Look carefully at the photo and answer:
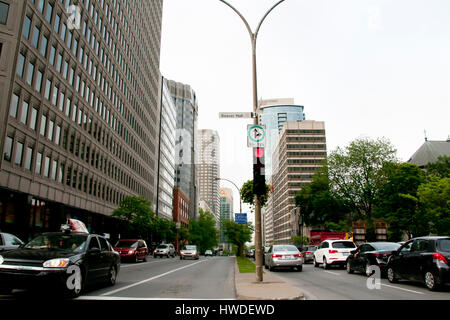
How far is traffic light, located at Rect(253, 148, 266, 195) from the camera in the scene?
11.0 meters

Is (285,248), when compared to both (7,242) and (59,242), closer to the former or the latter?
(59,242)

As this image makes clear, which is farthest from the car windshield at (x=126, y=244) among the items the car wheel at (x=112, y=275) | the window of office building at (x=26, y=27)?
the car wheel at (x=112, y=275)

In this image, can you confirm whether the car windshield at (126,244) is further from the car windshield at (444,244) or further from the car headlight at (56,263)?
the car windshield at (444,244)

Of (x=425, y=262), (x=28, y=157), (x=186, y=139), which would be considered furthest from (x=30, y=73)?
(x=186, y=139)

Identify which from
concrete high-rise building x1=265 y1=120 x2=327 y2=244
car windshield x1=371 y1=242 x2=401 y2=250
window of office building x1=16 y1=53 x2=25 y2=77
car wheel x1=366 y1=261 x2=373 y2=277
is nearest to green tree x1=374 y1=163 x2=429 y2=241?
car windshield x1=371 y1=242 x2=401 y2=250

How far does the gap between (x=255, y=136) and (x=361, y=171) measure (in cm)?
4936

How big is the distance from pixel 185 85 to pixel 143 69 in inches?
3423

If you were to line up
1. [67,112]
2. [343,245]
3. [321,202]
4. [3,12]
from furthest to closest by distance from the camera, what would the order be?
1. [321,202]
2. [67,112]
3. [3,12]
4. [343,245]

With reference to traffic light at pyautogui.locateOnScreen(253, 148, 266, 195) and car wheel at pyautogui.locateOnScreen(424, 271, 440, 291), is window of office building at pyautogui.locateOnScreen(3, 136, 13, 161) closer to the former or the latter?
traffic light at pyautogui.locateOnScreen(253, 148, 266, 195)

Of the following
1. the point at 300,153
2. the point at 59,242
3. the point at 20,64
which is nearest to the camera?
the point at 59,242

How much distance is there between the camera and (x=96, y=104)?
4119cm

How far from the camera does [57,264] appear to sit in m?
7.96
